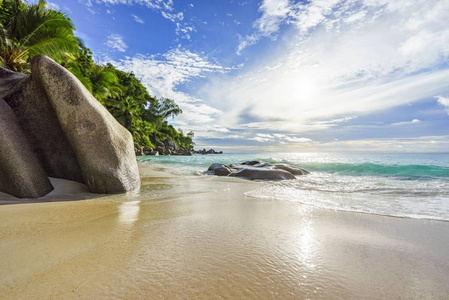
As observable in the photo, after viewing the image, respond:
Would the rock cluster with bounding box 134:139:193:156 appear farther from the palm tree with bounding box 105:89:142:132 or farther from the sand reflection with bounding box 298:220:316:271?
the sand reflection with bounding box 298:220:316:271

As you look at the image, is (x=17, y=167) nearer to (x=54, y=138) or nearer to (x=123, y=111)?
(x=54, y=138)

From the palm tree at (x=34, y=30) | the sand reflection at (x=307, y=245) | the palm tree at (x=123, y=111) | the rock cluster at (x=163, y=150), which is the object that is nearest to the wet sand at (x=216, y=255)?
the sand reflection at (x=307, y=245)

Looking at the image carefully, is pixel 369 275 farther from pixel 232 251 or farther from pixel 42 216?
pixel 42 216

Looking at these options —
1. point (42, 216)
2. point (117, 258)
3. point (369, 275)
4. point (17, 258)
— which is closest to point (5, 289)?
point (17, 258)

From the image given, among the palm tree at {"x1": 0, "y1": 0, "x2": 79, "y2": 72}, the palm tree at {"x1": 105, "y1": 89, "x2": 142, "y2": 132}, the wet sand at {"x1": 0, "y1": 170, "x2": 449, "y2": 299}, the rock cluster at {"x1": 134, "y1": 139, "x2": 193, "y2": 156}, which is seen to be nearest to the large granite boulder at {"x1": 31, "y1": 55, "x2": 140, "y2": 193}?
the wet sand at {"x1": 0, "y1": 170, "x2": 449, "y2": 299}

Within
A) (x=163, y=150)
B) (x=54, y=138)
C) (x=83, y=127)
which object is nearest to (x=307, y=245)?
(x=83, y=127)

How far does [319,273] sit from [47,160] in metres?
5.40

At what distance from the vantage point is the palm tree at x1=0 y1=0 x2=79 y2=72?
28.5 feet

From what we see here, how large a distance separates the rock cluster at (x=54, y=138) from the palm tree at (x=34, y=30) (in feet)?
16.5

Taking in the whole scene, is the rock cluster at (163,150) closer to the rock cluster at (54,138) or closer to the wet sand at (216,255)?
the rock cluster at (54,138)

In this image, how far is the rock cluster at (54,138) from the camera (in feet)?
11.2

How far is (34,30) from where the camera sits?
28.3 feet

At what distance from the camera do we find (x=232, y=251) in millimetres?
1613

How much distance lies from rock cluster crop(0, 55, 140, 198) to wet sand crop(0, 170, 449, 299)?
1.13 metres
